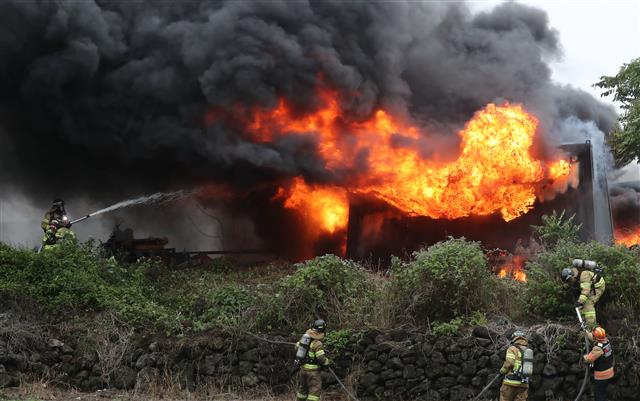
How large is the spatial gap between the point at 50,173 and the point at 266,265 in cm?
942

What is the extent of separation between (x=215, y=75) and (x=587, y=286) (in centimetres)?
1189

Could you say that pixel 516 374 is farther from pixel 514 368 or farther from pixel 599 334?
pixel 599 334

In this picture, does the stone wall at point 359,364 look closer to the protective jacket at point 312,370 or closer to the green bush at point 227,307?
the green bush at point 227,307

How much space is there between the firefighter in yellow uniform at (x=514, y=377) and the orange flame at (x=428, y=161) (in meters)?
7.83

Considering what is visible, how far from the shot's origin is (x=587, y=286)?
10414 millimetres

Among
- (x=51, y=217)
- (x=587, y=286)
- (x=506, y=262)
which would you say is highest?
(x=51, y=217)

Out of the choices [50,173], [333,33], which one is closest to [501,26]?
[333,33]

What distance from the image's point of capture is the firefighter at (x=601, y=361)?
9312mm

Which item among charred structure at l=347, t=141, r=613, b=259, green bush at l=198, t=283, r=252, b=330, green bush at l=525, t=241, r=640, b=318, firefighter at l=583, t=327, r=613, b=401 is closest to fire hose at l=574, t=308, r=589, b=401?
firefighter at l=583, t=327, r=613, b=401

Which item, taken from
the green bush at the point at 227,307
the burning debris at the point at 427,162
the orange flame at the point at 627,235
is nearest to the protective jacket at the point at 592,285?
the burning debris at the point at 427,162

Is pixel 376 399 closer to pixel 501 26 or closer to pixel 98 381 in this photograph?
pixel 98 381

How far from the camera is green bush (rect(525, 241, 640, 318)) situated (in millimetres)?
10773

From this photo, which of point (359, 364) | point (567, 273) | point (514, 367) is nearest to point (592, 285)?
point (567, 273)

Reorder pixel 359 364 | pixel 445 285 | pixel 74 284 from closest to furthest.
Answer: pixel 359 364
pixel 445 285
pixel 74 284
